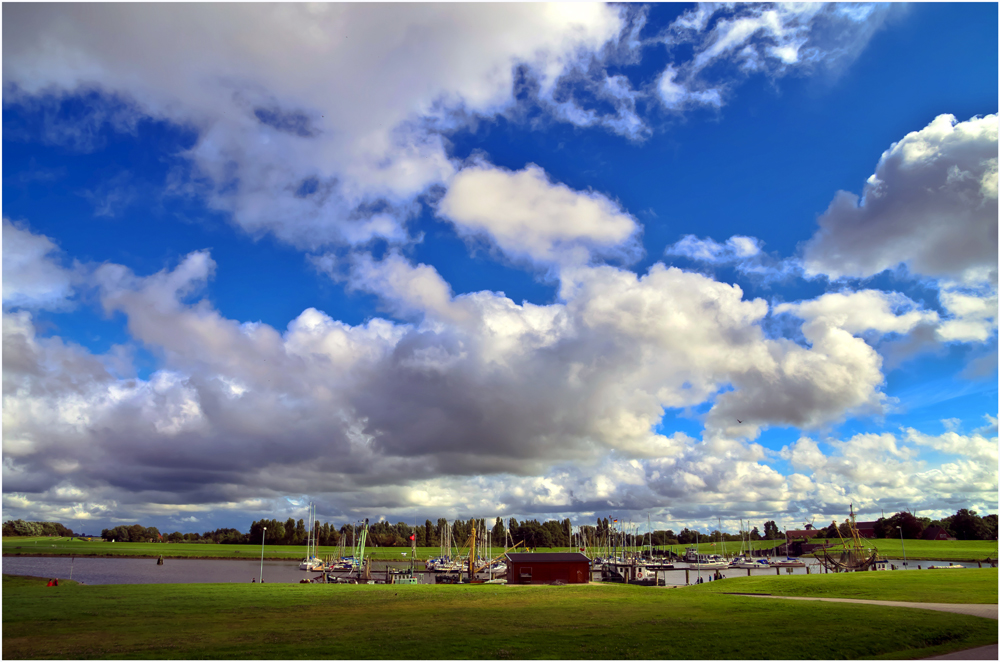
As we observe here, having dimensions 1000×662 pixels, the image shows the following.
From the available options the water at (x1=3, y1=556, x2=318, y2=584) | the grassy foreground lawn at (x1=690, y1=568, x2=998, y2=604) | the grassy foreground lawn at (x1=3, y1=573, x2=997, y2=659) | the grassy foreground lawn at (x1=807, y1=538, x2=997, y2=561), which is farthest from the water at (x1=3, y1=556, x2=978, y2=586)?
the grassy foreground lawn at (x1=3, y1=573, x2=997, y2=659)

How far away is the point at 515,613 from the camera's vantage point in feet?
125

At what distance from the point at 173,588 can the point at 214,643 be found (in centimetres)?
2971

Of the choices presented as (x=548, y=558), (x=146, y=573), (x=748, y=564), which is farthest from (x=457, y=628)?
(x=748, y=564)

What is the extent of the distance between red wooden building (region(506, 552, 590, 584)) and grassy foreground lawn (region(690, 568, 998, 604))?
18243mm

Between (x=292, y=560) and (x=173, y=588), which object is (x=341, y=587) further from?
(x=292, y=560)

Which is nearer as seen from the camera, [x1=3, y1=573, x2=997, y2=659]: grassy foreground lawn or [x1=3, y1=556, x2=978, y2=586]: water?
[x1=3, y1=573, x2=997, y2=659]: grassy foreground lawn

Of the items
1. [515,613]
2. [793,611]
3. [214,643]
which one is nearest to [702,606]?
[793,611]

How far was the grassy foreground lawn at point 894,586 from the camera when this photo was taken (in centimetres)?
4601

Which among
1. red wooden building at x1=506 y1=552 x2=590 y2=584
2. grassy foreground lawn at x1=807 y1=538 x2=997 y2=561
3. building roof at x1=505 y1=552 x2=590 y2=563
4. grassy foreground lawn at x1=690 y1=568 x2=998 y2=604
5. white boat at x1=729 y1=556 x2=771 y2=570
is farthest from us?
white boat at x1=729 y1=556 x2=771 y2=570

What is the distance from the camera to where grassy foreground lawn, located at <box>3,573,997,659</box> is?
2577 centimetres

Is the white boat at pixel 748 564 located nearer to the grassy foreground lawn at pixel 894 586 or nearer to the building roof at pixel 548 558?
the building roof at pixel 548 558

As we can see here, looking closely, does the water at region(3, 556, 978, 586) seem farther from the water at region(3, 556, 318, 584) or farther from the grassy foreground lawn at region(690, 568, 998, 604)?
the grassy foreground lawn at region(690, 568, 998, 604)

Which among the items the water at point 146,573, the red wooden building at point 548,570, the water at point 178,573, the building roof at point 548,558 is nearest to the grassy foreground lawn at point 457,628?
the red wooden building at point 548,570

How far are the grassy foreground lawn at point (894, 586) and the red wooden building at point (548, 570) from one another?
18243mm
